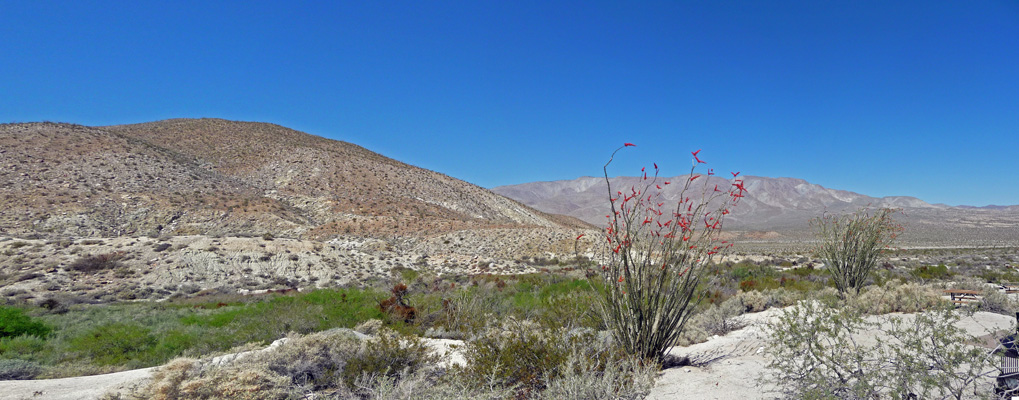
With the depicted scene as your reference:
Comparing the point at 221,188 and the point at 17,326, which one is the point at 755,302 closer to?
the point at 17,326

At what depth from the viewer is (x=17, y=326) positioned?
333 inches

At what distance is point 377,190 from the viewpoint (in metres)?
44.8

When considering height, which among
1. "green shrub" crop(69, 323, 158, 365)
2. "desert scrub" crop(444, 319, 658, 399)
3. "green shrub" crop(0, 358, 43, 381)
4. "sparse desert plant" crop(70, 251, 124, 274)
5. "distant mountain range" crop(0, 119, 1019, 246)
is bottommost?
"green shrub" crop(69, 323, 158, 365)

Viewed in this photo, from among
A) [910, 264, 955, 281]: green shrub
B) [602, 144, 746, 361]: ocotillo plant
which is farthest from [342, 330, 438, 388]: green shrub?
[910, 264, 955, 281]: green shrub

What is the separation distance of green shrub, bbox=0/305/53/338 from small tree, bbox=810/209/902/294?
1692 cm

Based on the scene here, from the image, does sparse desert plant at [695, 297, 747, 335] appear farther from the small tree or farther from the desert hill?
the desert hill

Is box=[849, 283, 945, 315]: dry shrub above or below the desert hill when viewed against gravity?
below

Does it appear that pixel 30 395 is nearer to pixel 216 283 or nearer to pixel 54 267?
pixel 216 283

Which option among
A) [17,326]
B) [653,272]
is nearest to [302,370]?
[653,272]

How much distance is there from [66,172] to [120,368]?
3811 cm

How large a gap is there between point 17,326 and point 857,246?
57.4ft

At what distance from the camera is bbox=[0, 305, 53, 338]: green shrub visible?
8227mm

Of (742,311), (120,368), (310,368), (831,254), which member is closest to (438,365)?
(310,368)

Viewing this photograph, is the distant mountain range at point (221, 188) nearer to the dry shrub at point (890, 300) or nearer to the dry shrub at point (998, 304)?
the dry shrub at point (890, 300)
